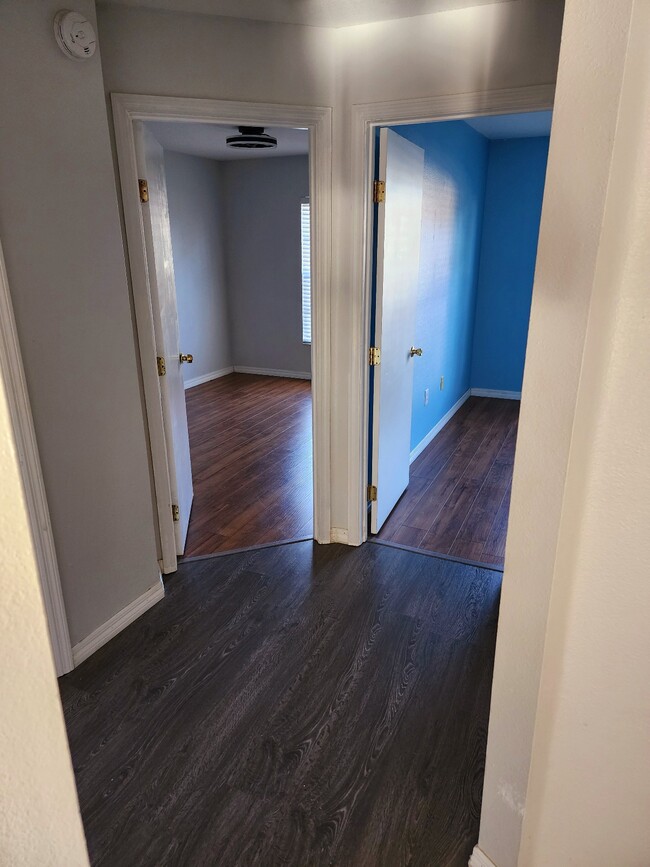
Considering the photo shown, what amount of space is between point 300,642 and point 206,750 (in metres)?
0.60

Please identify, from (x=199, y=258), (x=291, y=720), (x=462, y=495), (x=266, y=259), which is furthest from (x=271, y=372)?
(x=291, y=720)

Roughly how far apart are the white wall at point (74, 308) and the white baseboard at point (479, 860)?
1.58 m

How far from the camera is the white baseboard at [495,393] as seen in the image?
5.95 meters

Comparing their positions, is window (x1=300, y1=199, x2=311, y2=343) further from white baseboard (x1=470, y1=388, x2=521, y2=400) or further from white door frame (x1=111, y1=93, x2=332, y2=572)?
white door frame (x1=111, y1=93, x2=332, y2=572)

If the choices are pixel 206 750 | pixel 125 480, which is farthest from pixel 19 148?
pixel 206 750

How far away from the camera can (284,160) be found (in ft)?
20.6

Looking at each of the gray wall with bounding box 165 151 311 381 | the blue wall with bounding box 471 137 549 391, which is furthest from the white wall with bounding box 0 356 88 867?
the gray wall with bounding box 165 151 311 381

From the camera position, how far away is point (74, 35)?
1.87m

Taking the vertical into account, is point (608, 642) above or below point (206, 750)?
above

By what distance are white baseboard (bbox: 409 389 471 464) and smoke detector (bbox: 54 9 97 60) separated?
3.12m

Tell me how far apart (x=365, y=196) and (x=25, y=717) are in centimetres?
245

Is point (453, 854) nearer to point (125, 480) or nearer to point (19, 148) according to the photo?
point (125, 480)

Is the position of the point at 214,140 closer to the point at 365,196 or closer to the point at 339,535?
the point at 365,196

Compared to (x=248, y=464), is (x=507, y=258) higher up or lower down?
higher up
